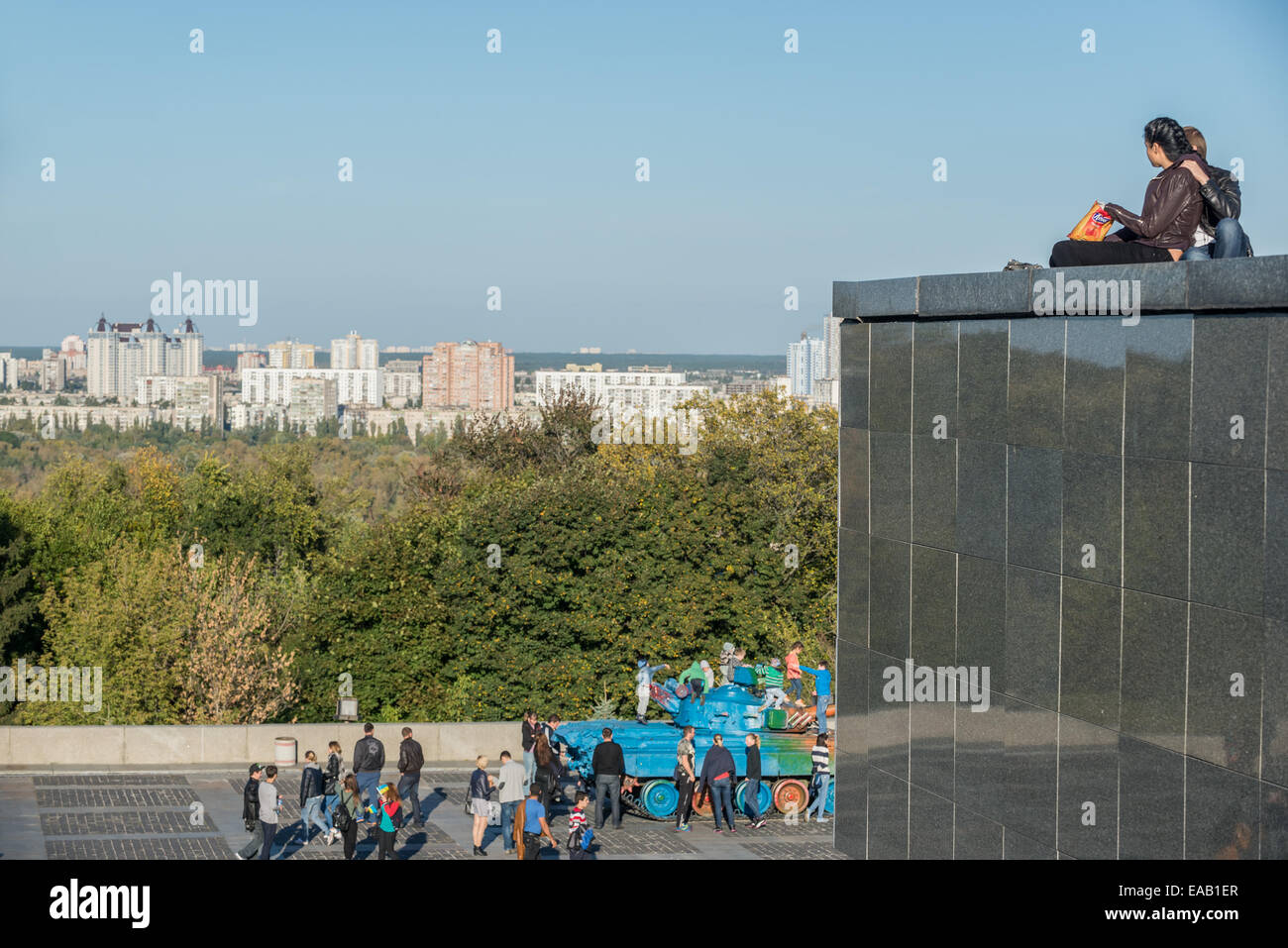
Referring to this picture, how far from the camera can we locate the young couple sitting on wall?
452 inches

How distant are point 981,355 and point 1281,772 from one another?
187 inches

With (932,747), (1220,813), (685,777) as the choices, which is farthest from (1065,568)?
(685,777)

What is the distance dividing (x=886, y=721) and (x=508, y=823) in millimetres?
7216

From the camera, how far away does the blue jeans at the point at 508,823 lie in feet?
63.9

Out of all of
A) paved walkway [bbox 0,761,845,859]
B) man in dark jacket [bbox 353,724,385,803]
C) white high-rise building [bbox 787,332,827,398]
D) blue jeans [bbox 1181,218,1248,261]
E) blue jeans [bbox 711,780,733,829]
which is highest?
white high-rise building [bbox 787,332,827,398]

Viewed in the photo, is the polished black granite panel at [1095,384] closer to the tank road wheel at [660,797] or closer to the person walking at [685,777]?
the person walking at [685,777]

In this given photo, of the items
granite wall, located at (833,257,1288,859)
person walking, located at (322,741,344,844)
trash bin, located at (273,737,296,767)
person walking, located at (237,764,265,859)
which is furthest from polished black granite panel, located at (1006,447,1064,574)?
trash bin, located at (273,737,296,767)

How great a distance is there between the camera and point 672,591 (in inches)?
1469

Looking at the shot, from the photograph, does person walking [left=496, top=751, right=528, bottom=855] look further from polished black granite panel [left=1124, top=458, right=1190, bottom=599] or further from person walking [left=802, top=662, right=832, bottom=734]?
polished black granite panel [left=1124, top=458, right=1190, bottom=599]

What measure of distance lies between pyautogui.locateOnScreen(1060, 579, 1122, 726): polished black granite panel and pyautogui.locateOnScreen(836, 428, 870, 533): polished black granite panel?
142 inches

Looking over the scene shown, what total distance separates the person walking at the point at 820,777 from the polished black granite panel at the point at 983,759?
8821mm
